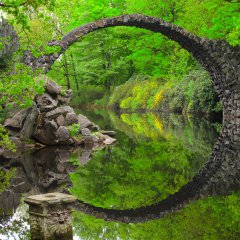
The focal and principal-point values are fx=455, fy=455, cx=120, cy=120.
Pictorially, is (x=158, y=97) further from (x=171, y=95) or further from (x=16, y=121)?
(x=16, y=121)

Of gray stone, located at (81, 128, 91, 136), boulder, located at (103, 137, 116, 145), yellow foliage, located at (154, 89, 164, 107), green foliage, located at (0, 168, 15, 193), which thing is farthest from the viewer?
yellow foliage, located at (154, 89, 164, 107)

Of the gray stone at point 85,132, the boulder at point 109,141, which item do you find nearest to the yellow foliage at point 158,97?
the boulder at point 109,141

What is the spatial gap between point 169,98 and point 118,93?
13.2m

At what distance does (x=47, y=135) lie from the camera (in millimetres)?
16625

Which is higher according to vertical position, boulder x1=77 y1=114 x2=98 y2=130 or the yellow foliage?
the yellow foliage

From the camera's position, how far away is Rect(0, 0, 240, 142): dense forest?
67.3 feet

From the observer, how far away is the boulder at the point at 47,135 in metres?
16.3

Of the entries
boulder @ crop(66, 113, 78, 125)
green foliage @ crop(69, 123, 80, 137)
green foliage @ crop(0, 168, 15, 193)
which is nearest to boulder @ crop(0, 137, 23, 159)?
green foliage @ crop(69, 123, 80, 137)

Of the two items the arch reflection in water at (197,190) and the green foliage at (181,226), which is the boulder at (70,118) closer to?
the arch reflection in water at (197,190)

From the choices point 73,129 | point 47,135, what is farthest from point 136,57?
point 47,135

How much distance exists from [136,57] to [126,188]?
3068 centimetres

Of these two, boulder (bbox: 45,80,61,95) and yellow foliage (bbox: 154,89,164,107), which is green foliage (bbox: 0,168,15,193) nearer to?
boulder (bbox: 45,80,61,95)

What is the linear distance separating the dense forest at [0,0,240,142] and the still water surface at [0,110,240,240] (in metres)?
2.06

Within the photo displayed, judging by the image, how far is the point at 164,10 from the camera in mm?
36156
